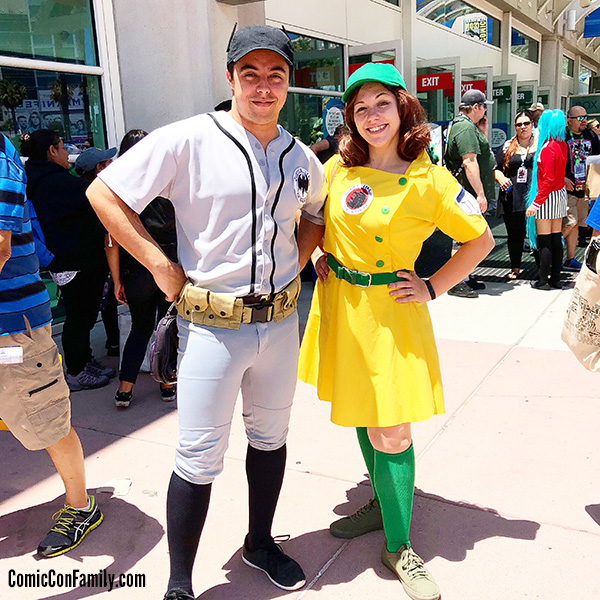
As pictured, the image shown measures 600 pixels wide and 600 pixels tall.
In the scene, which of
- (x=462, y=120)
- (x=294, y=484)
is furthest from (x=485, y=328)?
(x=294, y=484)

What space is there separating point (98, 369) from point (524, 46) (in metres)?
19.0

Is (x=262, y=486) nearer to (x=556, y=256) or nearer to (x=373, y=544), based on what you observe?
(x=373, y=544)

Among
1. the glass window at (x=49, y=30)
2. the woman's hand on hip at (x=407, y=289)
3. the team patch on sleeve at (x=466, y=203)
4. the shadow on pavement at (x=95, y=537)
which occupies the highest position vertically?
the glass window at (x=49, y=30)

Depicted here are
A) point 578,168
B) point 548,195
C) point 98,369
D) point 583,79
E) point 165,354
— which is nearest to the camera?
point 165,354

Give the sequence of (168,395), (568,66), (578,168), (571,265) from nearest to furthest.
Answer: (168,395) → (578,168) → (571,265) → (568,66)

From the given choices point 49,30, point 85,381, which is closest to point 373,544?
point 85,381

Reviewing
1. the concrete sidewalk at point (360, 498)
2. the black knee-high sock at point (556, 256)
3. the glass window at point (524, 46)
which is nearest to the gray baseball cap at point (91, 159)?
the concrete sidewalk at point (360, 498)

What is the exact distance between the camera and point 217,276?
2.12 meters

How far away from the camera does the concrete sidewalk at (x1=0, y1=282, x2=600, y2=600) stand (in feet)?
8.27

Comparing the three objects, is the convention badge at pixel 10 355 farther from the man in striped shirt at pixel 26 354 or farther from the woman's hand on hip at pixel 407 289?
the woman's hand on hip at pixel 407 289

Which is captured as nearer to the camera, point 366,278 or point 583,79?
point 366,278

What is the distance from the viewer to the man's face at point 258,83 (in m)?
2.08

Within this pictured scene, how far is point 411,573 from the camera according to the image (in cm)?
244

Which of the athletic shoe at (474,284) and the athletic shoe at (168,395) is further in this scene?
the athletic shoe at (474,284)
